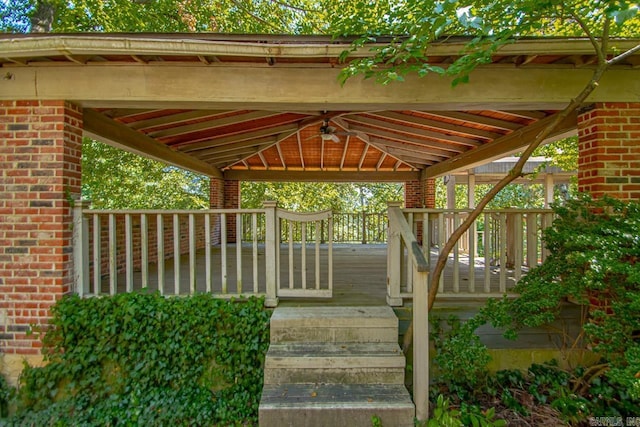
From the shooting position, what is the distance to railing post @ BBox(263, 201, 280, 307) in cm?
340

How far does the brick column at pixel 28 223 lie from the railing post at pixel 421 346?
332cm

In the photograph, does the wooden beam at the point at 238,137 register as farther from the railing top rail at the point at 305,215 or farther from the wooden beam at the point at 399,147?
the railing top rail at the point at 305,215

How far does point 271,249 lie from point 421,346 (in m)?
1.67

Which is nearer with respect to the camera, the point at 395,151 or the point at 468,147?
the point at 468,147

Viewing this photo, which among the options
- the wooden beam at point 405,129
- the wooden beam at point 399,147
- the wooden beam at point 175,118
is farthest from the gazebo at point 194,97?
the wooden beam at point 399,147

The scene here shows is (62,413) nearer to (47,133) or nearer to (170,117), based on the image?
(47,133)

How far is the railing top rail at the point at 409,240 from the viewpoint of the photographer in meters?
2.62

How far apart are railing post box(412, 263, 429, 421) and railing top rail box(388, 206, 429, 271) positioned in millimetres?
59

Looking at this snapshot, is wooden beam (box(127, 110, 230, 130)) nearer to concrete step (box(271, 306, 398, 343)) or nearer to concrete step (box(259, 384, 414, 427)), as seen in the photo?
concrete step (box(271, 306, 398, 343))

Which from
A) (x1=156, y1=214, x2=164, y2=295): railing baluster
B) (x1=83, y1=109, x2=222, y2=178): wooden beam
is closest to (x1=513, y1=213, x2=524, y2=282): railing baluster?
(x1=156, y1=214, x2=164, y2=295): railing baluster

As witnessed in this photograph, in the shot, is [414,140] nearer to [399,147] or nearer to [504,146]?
[399,147]

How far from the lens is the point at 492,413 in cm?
255

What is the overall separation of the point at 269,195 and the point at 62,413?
16048 mm

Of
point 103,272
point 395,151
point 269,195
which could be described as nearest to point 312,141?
point 395,151
